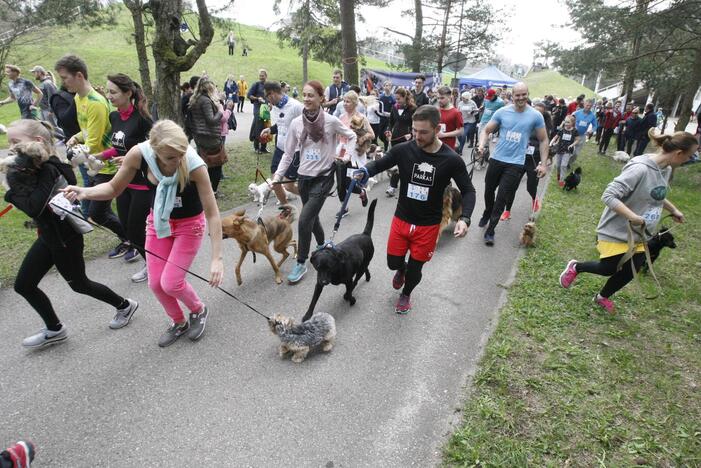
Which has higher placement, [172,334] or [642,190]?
[642,190]

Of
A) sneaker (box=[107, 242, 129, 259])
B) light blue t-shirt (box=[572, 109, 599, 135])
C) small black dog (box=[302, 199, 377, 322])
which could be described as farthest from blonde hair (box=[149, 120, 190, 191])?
light blue t-shirt (box=[572, 109, 599, 135])

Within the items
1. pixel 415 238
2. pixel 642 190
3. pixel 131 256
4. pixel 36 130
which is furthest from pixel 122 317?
pixel 642 190

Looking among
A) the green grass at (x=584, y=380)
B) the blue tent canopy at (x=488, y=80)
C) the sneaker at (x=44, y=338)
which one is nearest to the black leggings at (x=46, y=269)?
the sneaker at (x=44, y=338)

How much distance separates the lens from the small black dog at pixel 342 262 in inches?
135

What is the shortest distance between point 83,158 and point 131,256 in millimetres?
1535

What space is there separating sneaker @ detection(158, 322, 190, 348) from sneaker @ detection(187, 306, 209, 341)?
0.22 ft

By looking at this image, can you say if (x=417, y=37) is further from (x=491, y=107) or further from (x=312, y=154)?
(x=312, y=154)

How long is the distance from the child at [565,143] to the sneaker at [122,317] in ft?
33.6

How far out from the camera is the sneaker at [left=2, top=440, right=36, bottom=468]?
212 cm

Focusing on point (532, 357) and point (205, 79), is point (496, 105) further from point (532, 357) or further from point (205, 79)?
point (532, 357)

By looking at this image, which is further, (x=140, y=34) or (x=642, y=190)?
(x=140, y=34)

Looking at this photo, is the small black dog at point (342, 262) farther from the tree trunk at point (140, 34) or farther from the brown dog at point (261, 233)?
the tree trunk at point (140, 34)

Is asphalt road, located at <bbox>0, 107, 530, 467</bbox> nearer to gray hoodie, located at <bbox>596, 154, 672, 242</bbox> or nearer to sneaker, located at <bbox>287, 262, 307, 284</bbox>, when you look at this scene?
sneaker, located at <bbox>287, 262, 307, 284</bbox>

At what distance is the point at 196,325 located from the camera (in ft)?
11.9
